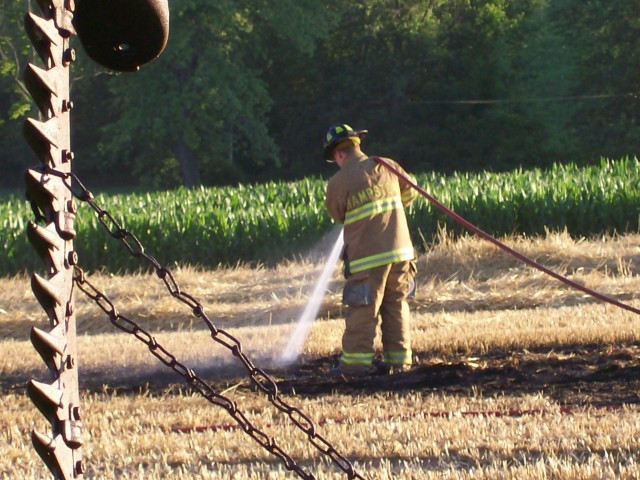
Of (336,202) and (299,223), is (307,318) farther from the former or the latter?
(299,223)

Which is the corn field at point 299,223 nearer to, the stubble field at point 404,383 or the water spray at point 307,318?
the stubble field at point 404,383

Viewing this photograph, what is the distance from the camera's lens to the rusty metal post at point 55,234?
3459mm

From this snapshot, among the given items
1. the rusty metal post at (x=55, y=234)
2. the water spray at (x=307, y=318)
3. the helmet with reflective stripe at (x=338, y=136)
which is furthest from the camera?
the water spray at (x=307, y=318)

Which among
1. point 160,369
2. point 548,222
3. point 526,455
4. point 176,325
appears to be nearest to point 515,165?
point 548,222

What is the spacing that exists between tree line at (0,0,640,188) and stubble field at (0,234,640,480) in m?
34.9

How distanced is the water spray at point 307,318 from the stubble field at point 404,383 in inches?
3.4

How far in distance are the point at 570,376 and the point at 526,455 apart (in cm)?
260

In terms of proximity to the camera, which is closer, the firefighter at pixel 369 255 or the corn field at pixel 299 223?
the firefighter at pixel 369 255

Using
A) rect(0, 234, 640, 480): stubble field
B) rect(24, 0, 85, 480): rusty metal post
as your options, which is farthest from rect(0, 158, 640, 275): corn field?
rect(24, 0, 85, 480): rusty metal post

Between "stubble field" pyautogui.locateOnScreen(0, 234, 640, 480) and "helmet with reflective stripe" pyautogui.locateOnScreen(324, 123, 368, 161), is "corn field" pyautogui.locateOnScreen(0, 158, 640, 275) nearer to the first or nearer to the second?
"stubble field" pyautogui.locateOnScreen(0, 234, 640, 480)

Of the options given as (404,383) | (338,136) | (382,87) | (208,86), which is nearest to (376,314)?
(404,383)

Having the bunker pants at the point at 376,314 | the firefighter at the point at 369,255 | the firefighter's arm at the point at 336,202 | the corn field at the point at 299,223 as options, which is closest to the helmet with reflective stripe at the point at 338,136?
the firefighter at the point at 369,255

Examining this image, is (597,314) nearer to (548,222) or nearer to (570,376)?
(570,376)

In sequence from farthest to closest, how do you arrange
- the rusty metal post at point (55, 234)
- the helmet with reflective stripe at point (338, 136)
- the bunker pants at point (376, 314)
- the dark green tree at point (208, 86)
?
the dark green tree at point (208, 86)
the helmet with reflective stripe at point (338, 136)
the bunker pants at point (376, 314)
the rusty metal post at point (55, 234)
